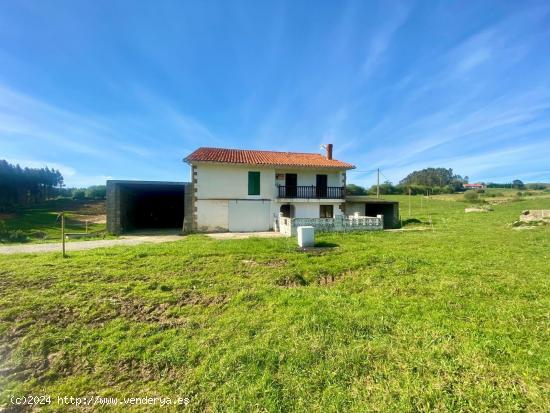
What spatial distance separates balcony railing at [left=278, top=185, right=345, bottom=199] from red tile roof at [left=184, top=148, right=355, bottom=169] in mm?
1592

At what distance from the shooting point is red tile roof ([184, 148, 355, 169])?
53.5 feet

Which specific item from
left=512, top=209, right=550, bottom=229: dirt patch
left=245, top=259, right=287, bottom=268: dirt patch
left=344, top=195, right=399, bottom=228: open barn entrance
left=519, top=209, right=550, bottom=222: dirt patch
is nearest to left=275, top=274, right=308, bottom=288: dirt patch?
left=245, top=259, right=287, bottom=268: dirt patch

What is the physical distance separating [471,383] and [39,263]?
991cm

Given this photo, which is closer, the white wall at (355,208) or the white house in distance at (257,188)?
the white house in distance at (257,188)

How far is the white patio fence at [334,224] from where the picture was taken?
43.0 feet

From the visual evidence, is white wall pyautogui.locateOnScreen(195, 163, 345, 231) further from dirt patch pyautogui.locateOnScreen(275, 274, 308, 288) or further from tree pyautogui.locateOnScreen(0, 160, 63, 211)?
tree pyautogui.locateOnScreen(0, 160, 63, 211)

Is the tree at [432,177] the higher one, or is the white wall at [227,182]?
the tree at [432,177]

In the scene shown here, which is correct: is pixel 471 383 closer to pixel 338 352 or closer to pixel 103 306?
pixel 338 352

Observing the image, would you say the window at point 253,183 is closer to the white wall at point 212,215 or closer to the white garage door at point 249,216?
the white garage door at point 249,216

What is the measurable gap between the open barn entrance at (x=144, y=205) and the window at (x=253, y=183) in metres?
4.19

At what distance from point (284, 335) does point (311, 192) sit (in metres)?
15.0

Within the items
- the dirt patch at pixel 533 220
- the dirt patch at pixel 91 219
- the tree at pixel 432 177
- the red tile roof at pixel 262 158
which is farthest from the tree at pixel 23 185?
the tree at pixel 432 177

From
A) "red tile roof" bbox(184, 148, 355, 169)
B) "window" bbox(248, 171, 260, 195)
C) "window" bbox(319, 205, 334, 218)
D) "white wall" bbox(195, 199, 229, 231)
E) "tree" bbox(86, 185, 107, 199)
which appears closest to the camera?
"white wall" bbox(195, 199, 229, 231)

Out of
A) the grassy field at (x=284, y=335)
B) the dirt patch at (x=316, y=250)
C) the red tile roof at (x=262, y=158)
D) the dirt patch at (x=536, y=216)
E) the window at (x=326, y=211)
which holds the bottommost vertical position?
the grassy field at (x=284, y=335)
